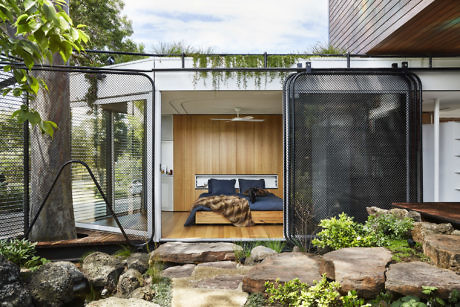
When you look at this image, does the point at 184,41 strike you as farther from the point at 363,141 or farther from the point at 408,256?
the point at 408,256

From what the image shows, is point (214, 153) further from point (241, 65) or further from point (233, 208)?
point (241, 65)

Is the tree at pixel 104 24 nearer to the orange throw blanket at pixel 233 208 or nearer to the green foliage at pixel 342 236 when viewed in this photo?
the orange throw blanket at pixel 233 208

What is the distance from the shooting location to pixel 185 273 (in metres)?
4.20

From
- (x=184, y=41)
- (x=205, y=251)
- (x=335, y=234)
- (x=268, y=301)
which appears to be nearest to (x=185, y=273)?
(x=205, y=251)

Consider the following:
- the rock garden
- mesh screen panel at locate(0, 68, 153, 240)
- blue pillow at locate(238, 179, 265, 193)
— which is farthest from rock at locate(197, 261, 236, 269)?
blue pillow at locate(238, 179, 265, 193)

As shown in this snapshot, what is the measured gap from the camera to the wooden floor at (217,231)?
5.61m

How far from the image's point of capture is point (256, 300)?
319cm

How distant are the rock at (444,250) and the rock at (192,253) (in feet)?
8.53

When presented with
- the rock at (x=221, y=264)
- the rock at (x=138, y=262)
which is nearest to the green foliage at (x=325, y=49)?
the rock at (x=221, y=264)

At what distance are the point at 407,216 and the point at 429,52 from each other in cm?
299

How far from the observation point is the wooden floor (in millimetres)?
5609

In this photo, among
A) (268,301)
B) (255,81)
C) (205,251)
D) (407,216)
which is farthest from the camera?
(255,81)

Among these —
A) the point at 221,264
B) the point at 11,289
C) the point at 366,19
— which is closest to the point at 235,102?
the point at 366,19

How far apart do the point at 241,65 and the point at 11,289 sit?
4290 mm
